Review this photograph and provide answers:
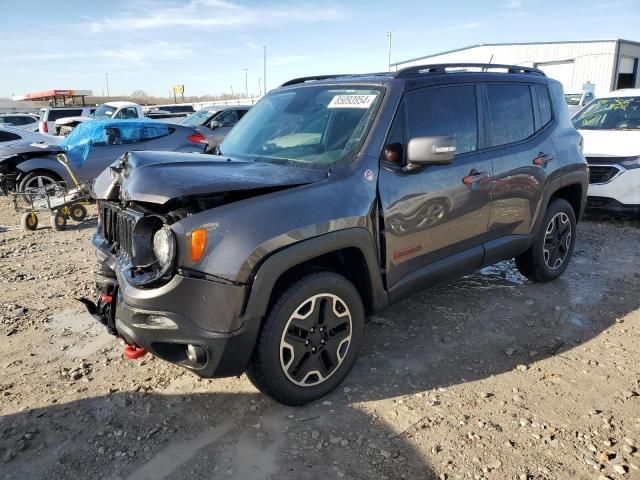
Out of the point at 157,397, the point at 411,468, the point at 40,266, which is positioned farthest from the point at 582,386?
the point at 40,266

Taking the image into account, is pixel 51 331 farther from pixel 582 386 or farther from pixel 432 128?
pixel 582 386

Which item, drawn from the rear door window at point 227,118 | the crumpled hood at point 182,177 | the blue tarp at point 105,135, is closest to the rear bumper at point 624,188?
the crumpled hood at point 182,177

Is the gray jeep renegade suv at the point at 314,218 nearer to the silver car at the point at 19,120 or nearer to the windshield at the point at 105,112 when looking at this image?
the windshield at the point at 105,112

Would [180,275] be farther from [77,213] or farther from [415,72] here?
[77,213]

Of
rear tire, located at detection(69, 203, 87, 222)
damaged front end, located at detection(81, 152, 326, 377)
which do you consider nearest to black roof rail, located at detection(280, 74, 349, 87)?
damaged front end, located at detection(81, 152, 326, 377)

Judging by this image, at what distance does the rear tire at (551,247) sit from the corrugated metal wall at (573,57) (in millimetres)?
32568

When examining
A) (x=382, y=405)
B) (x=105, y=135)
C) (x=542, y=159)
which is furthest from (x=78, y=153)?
(x=382, y=405)

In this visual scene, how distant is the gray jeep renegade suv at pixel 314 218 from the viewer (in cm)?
253

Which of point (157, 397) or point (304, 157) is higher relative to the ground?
point (304, 157)

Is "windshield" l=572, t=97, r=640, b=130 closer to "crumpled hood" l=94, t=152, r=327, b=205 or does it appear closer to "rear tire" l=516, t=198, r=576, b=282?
"rear tire" l=516, t=198, r=576, b=282

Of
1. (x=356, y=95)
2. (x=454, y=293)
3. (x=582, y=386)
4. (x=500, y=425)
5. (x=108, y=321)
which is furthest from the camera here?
(x=454, y=293)

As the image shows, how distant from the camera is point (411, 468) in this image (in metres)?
2.52

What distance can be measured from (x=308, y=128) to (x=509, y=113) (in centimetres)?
179

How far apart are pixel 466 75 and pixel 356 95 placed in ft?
3.29
